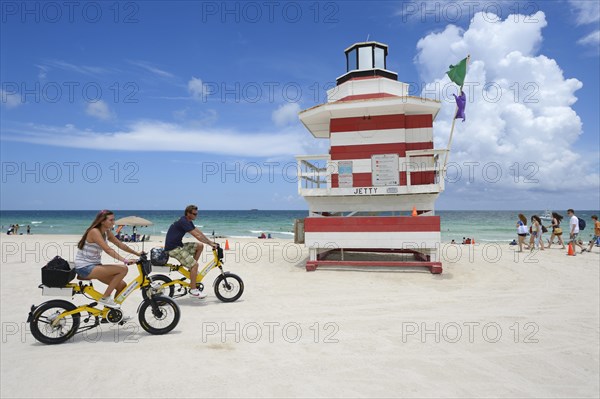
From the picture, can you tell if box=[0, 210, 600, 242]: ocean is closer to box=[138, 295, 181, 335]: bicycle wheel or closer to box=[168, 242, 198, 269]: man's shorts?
box=[168, 242, 198, 269]: man's shorts

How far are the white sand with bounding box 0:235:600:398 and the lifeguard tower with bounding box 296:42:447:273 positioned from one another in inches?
84.0

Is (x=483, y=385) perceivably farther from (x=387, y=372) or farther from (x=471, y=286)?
(x=471, y=286)

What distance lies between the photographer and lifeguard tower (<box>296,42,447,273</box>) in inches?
440

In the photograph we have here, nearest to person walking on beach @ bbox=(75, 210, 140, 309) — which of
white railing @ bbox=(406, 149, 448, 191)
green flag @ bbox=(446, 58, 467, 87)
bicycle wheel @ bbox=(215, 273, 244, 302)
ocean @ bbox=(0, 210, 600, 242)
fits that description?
bicycle wheel @ bbox=(215, 273, 244, 302)

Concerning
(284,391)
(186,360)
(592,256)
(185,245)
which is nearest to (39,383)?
(186,360)

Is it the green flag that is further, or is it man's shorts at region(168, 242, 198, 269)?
the green flag

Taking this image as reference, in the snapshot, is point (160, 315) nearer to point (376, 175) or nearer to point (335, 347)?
point (335, 347)

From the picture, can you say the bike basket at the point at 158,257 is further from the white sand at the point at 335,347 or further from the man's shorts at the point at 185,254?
the white sand at the point at 335,347

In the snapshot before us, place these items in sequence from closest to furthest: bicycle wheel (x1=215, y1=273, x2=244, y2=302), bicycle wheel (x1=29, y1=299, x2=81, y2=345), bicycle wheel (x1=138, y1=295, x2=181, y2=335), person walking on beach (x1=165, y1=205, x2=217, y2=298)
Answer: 1. bicycle wheel (x1=29, y1=299, x2=81, y2=345)
2. bicycle wheel (x1=138, y1=295, x2=181, y2=335)
3. person walking on beach (x1=165, y1=205, x2=217, y2=298)
4. bicycle wheel (x1=215, y1=273, x2=244, y2=302)

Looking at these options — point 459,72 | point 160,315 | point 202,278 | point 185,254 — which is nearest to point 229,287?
point 202,278

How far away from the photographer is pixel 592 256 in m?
15.2

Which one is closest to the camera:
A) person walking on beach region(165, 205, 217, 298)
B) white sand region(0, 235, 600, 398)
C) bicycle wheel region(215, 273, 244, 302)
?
white sand region(0, 235, 600, 398)

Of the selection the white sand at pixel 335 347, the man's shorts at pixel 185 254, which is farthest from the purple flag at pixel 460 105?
the man's shorts at pixel 185 254

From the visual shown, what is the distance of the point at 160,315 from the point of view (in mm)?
5820
